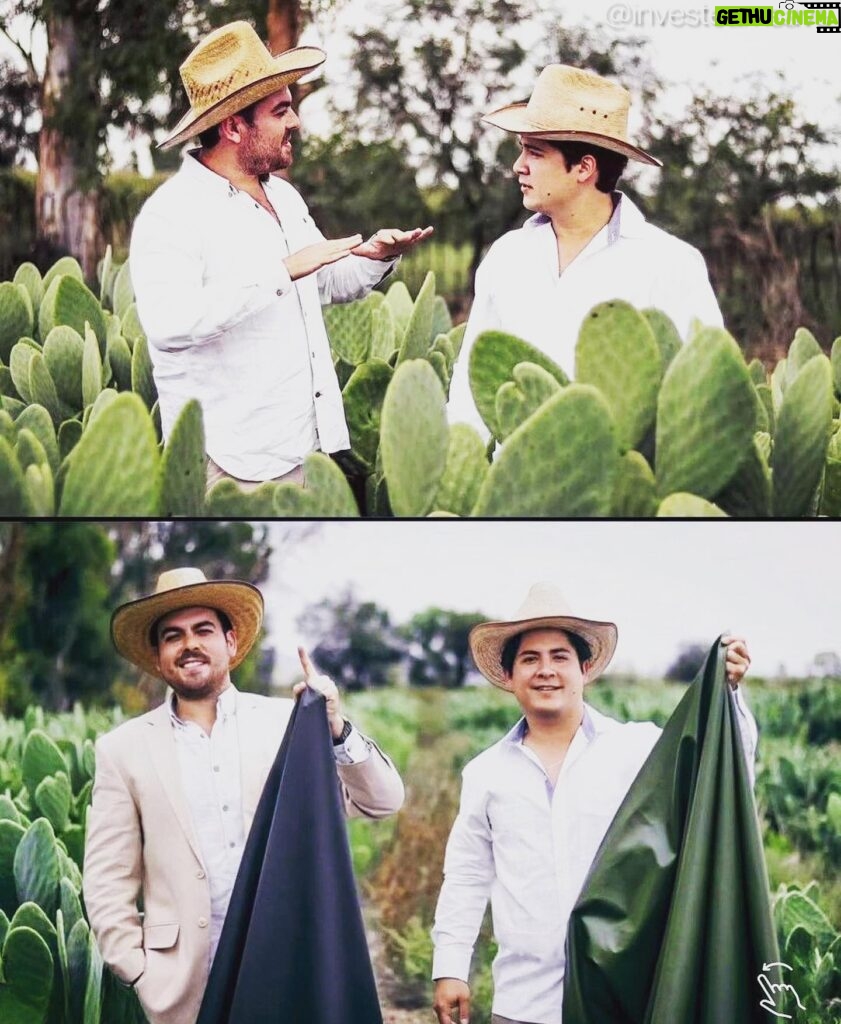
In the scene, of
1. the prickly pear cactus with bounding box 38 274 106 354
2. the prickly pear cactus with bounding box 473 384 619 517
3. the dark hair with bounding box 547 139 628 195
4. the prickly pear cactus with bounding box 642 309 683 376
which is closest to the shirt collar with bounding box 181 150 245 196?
the prickly pear cactus with bounding box 38 274 106 354

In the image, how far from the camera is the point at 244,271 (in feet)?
9.86

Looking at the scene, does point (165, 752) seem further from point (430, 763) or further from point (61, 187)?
point (61, 187)

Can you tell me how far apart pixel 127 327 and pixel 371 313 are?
1.54ft

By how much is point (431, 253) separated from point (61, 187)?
0.73 meters

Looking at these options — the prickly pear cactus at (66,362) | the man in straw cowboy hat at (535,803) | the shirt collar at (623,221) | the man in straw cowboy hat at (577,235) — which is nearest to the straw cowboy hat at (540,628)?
the man in straw cowboy hat at (535,803)

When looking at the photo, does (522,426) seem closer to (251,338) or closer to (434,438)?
(434,438)

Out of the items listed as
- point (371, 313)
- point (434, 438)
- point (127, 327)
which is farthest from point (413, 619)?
point (127, 327)

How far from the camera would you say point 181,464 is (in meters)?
3.03

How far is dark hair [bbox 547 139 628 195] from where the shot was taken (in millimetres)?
2990

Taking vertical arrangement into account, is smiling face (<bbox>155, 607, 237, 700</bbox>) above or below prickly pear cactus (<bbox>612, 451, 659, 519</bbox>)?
below

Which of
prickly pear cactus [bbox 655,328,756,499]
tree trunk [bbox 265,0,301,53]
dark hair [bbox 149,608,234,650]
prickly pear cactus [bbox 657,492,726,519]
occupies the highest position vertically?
tree trunk [bbox 265,0,301,53]

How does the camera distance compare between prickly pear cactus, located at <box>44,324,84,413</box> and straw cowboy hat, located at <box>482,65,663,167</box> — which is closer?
straw cowboy hat, located at <box>482,65,663,167</box>
